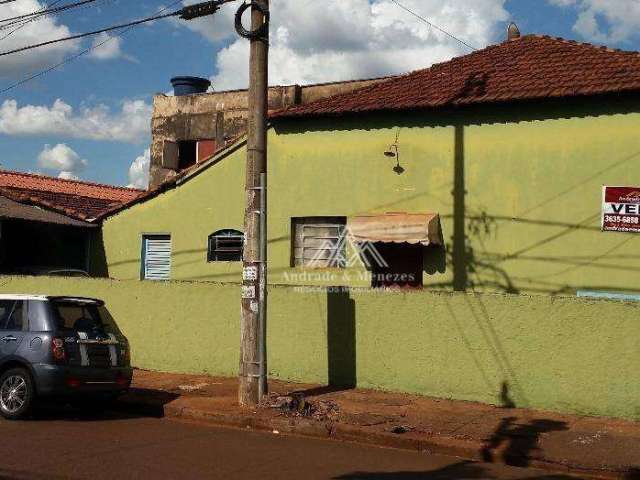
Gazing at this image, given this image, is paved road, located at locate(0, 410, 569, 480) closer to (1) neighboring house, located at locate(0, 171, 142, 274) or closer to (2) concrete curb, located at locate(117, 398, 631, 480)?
(2) concrete curb, located at locate(117, 398, 631, 480)

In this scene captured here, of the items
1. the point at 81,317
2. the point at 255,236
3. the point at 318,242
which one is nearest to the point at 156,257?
the point at 318,242

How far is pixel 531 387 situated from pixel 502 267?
3307 mm

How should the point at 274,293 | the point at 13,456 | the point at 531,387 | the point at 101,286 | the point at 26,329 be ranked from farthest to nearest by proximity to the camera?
the point at 101,286, the point at 274,293, the point at 531,387, the point at 26,329, the point at 13,456

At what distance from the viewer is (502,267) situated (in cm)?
1305

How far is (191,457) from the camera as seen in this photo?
7.54m

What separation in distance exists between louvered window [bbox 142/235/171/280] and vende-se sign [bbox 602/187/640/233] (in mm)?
9146

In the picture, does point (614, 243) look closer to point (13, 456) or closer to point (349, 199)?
point (349, 199)

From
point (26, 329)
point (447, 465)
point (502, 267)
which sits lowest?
point (447, 465)

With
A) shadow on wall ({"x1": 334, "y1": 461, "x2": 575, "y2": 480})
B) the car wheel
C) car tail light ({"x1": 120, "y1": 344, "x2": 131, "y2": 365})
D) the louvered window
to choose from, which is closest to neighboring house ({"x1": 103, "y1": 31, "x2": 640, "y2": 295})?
the louvered window

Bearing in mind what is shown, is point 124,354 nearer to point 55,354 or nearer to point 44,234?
point 55,354

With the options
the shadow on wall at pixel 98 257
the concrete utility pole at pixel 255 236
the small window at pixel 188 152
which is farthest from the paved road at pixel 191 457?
the small window at pixel 188 152

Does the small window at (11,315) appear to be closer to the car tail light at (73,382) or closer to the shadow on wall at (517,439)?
the car tail light at (73,382)

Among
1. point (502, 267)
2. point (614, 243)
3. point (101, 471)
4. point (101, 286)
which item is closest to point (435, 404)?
point (502, 267)

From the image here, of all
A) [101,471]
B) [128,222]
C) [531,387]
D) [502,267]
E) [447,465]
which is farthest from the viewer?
[128,222]
